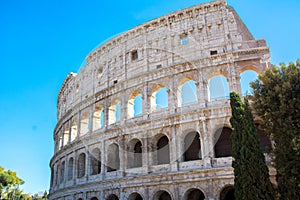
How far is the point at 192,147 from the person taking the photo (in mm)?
15281

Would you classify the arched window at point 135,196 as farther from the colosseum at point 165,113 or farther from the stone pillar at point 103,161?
the stone pillar at point 103,161

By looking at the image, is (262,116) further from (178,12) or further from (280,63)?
(178,12)

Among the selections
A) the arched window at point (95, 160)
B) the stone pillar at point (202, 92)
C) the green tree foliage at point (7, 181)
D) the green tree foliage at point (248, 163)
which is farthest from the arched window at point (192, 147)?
the green tree foliage at point (7, 181)

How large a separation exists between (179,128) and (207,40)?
18.2 feet

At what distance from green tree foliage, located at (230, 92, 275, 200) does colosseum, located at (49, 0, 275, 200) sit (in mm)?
2601

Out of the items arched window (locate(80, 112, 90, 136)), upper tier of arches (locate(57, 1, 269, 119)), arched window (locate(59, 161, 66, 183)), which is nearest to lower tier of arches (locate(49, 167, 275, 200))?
arched window (locate(80, 112, 90, 136))

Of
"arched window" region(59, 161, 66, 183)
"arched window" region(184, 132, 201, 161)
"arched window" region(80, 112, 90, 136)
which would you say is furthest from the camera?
"arched window" region(59, 161, 66, 183)

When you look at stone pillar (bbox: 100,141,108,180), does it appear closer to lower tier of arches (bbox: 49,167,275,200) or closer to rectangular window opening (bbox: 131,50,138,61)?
lower tier of arches (bbox: 49,167,275,200)

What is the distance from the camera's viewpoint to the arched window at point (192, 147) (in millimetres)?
15031

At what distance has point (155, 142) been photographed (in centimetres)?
1591

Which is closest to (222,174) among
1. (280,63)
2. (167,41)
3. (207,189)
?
(207,189)

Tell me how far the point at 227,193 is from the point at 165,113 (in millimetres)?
5309

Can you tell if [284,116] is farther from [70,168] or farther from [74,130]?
[74,130]

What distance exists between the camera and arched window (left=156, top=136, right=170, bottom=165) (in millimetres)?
15916
